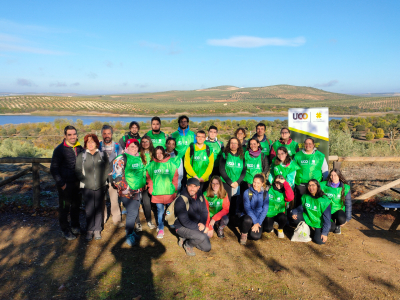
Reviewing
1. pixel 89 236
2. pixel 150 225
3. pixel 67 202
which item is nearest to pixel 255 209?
pixel 150 225

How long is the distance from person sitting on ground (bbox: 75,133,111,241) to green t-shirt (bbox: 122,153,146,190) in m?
0.38

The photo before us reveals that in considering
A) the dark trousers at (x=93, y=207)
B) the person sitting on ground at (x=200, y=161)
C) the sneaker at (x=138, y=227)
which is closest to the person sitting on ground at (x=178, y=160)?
the person sitting on ground at (x=200, y=161)

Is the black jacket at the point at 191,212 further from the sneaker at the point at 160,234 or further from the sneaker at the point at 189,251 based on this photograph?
the sneaker at the point at 160,234

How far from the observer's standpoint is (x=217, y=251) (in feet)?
14.8

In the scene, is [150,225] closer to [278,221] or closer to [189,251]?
[189,251]

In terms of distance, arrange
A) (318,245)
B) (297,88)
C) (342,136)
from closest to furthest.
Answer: (318,245) → (342,136) → (297,88)

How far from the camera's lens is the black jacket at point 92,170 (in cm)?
452

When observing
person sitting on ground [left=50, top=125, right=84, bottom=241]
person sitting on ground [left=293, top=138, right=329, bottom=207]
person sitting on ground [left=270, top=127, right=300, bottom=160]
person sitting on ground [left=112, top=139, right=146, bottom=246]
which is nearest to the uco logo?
person sitting on ground [left=270, top=127, right=300, bottom=160]

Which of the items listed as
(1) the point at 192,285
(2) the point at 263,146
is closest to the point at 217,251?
(1) the point at 192,285

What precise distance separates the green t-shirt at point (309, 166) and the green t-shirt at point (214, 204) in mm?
1641

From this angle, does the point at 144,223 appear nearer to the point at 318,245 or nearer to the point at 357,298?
the point at 318,245

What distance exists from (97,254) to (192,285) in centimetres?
168

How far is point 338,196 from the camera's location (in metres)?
4.96

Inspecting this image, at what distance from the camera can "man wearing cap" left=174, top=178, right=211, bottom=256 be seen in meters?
4.34
